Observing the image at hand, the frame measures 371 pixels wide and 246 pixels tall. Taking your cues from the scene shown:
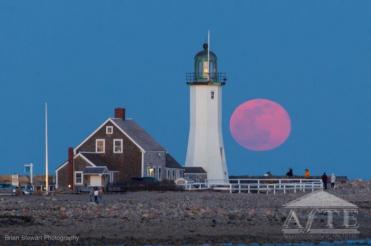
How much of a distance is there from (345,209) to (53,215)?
9016 millimetres

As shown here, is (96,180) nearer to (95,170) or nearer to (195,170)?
A: (95,170)

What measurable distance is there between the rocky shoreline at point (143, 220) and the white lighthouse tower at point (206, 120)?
12.4 metres

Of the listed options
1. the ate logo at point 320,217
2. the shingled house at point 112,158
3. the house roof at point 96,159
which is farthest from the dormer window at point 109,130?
the ate logo at point 320,217

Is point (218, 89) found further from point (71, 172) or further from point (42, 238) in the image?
point (42, 238)

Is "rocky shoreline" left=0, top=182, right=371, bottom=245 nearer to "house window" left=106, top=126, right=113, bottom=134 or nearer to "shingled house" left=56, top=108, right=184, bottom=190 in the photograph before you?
"shingled house" left=56, top=108, right=184, bottom=190

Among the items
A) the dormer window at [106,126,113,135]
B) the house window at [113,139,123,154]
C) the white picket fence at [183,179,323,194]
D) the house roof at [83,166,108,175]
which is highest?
the dormer window at [106,126,113,135]

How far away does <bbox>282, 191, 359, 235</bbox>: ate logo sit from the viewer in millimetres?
37438

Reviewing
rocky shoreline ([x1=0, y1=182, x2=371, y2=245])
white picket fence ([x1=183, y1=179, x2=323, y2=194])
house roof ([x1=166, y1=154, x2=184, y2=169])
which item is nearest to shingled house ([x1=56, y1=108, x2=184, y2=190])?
house roof ([x1=166, y1=154, x2=184, y2=169])

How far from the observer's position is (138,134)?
6347cm

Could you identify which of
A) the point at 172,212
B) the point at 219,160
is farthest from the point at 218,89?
the point at 172,212

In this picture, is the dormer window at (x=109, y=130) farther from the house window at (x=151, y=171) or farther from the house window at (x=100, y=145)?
the house window at (x=151, y=171)

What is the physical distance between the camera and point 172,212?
140 feet

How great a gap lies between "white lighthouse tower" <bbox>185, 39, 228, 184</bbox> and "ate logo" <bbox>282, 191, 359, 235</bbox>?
22.5 m

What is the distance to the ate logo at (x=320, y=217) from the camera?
3744 centimetres
